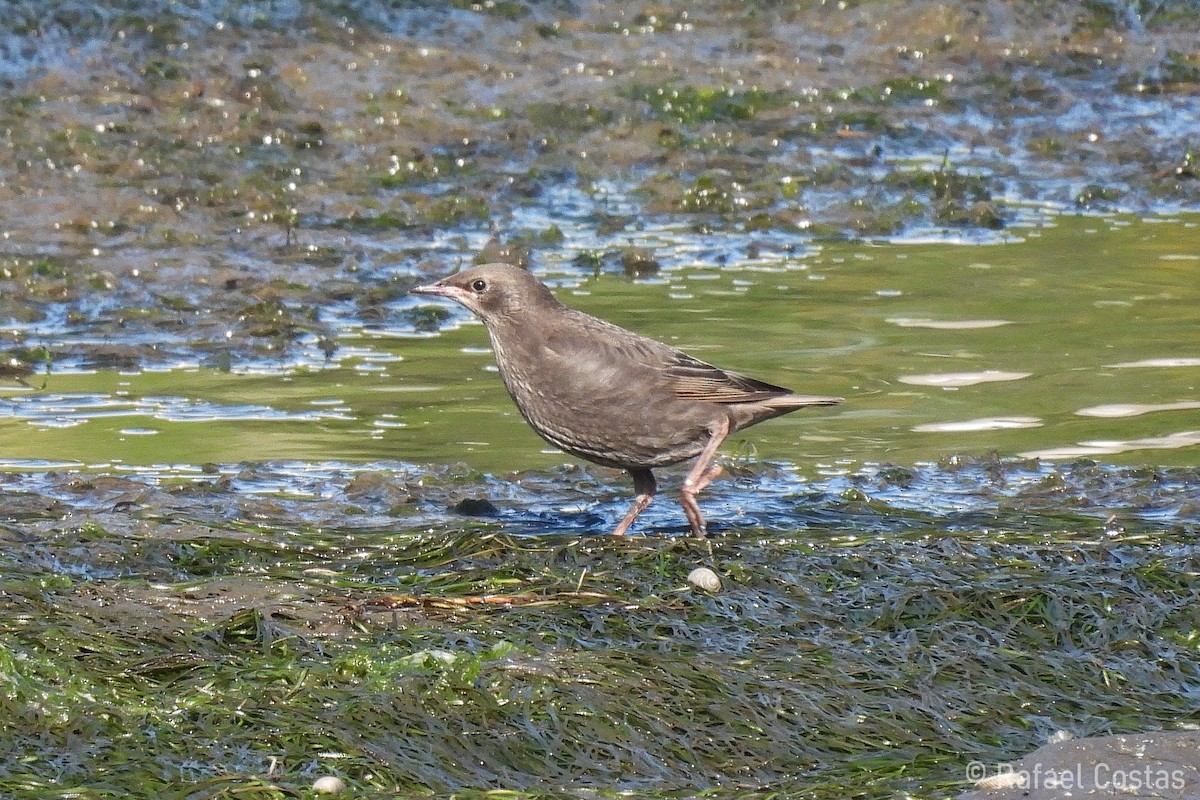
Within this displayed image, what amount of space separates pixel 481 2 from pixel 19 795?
11.7 meters

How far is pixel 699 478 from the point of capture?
21.6ft

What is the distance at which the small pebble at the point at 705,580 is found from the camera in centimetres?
567

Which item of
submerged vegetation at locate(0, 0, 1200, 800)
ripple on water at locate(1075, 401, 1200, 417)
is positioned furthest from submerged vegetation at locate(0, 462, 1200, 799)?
ripple on water at locate(1075, 401, 1200, 417)

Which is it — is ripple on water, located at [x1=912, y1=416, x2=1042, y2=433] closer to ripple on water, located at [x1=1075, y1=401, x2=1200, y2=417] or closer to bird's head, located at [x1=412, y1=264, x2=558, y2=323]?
ripple on water, located at [x1=1075, y1=401, x2=1200, y2=417]

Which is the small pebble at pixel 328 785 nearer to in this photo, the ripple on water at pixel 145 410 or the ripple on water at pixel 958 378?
the ripple on water at pixel 145 410

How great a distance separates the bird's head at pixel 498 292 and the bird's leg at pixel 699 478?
2.46 ft

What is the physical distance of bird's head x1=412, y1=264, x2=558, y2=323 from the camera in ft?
22.2

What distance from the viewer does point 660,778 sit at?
4.59 m

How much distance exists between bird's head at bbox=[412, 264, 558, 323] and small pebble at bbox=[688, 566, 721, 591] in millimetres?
1419

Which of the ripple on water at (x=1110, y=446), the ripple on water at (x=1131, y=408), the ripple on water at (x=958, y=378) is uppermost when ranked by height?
the ripple on water at (x=958, y=378)

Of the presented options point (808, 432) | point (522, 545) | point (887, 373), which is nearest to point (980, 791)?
point (522, 545)

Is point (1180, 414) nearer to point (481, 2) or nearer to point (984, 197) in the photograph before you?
point (984, 197)

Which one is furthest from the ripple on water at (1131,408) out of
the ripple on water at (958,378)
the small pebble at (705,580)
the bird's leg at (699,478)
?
the small pebble at (705,580)

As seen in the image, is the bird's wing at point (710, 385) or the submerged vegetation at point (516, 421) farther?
the bird's wing at point (710, 385)
